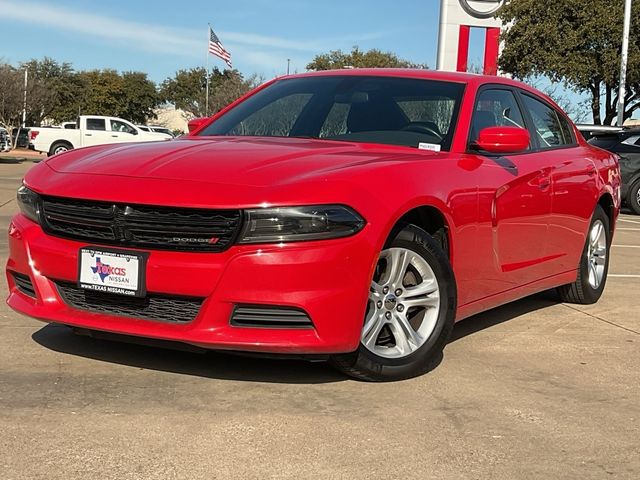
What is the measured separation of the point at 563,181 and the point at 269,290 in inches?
107

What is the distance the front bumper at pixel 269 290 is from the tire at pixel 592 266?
2984 millimetres

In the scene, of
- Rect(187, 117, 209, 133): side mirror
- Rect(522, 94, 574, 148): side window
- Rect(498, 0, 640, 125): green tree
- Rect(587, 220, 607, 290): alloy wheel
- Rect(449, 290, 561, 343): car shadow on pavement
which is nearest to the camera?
Rect(449, 290, 561, 343): car shadow on pavement

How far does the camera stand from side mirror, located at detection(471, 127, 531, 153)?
4473 mm

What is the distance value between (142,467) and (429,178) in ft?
6.38

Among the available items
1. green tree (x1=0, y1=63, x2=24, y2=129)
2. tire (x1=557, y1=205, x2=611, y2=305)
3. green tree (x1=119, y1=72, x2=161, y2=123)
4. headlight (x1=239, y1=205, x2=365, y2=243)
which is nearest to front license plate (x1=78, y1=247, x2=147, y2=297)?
headlight (x1=239, y1=205, x2=365, y2=243)

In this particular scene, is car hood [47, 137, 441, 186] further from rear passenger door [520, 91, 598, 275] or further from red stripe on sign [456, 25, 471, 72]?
red stripe on sign [456, 25, 471, 72]

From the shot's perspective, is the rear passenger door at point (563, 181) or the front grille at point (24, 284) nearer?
the front grille at point (24, 284)

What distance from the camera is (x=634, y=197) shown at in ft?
53.3

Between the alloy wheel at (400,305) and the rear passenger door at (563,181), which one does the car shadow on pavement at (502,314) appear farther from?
the alloy wheel at (400,305)

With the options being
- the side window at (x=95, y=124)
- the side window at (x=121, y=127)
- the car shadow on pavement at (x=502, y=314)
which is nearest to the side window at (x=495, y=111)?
the car shadow on pavement at (x=502, y=314)

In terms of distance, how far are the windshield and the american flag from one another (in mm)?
34331

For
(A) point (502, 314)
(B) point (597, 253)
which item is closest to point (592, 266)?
(B) point (597, 253)

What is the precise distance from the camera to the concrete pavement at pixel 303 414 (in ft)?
9.50

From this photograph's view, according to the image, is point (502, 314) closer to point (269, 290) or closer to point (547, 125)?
point (547, 125)
